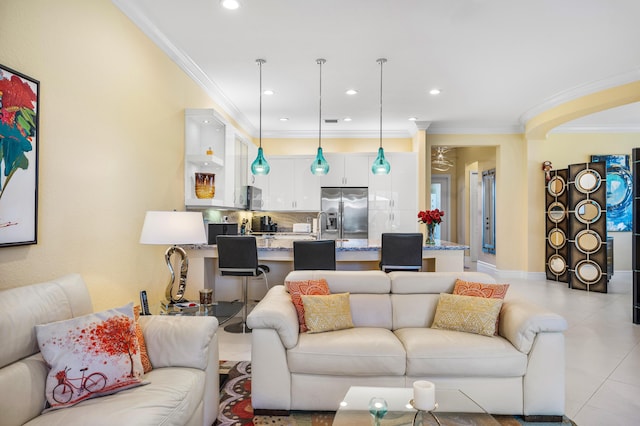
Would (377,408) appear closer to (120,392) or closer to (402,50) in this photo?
(120,392)

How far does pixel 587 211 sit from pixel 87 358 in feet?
23.3

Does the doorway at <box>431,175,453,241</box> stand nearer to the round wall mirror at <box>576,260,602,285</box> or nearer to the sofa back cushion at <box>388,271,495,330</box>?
the round wall mirror at <box>576,260,602,285</box>

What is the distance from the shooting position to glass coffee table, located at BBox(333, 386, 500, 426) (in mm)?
1597

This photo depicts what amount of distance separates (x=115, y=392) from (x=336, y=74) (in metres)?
3.93

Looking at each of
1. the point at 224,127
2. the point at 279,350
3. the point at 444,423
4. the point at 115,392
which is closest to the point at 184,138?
the point at 224,127

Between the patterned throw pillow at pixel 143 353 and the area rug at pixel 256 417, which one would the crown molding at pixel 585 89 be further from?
the patterned throw pillow at pixel 143 353

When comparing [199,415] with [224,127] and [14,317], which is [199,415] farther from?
[224,127]

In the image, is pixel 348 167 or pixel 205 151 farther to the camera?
pixel 348 167

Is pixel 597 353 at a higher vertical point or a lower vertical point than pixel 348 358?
A: lower

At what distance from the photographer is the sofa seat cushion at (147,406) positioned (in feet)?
4.61

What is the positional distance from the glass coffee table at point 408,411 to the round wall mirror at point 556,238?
6.01m

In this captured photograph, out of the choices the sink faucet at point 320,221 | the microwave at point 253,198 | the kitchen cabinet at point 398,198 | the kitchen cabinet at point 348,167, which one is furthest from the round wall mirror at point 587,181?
the microwave at point 253,198

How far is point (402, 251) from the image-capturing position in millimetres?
3957

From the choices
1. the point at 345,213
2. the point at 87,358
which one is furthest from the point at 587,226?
the point at 87,358
